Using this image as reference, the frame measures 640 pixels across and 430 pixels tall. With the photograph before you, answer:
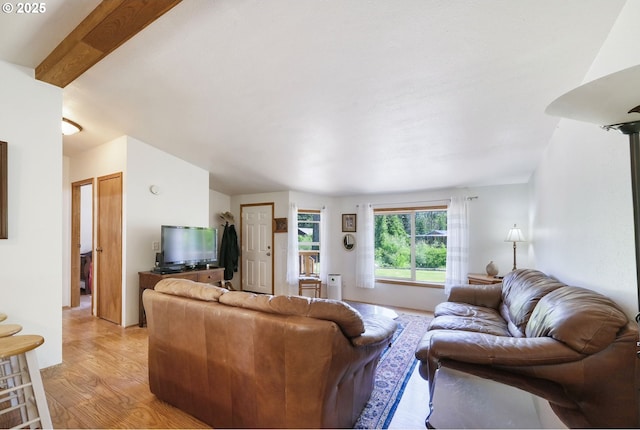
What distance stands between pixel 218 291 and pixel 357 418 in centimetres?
119

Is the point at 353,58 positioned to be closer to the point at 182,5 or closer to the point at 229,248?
the point at 182,5

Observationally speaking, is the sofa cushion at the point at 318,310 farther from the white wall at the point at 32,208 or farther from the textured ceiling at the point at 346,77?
the white wall at the point at 32,208

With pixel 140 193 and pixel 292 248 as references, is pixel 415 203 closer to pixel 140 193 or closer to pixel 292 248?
pixel 292 248

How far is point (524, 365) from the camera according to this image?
1.28m

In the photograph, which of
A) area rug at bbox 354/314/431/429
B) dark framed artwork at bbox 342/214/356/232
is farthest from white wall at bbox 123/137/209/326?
area rug at bbox 354/314/431/429

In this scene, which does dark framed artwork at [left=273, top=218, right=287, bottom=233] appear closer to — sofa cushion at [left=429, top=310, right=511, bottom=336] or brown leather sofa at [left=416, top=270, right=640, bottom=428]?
sofa cushion at [left=429, top=310, right=511, bottom=336]

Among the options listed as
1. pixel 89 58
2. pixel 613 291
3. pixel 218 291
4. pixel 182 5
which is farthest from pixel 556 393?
pixel 89 58

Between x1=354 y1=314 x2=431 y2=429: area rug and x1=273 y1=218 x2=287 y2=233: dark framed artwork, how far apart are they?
2.68 meters

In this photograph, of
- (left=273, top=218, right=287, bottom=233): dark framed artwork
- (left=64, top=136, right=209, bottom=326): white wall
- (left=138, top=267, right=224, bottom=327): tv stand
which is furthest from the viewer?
(left=273, top=218, right=287, bottom=233): dark framed artwork

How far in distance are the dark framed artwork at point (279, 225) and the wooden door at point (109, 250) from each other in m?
2.49

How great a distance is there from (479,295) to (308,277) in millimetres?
2977

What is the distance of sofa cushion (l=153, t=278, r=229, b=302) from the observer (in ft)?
5.68

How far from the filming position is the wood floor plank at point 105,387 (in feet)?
5.82

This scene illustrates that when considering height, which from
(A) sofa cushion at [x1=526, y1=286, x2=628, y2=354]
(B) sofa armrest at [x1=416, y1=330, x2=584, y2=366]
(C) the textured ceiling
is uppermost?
(C) the textured ceiling
